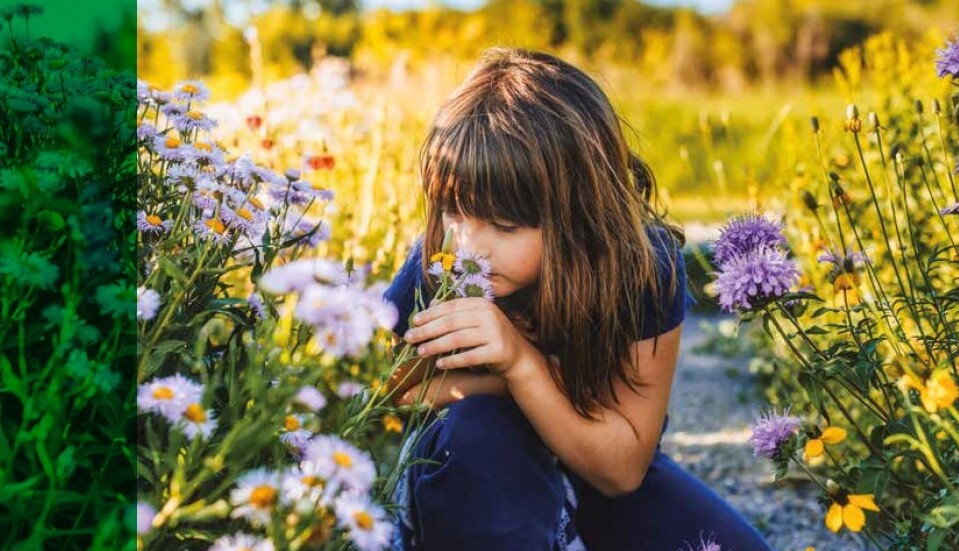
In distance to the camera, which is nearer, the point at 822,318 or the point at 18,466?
the point at 18,466

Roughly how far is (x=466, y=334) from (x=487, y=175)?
328mm

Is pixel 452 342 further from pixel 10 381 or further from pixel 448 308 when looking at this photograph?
pixel 10 381

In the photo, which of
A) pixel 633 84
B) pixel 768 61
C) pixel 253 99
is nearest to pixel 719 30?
pixel 768 61

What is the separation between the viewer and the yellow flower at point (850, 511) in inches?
56.8

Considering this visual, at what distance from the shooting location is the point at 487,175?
1.81 meters

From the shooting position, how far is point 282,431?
136 cm

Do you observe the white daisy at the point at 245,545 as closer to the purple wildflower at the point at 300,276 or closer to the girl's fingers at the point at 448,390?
the purple wildflower at the point at 300,276

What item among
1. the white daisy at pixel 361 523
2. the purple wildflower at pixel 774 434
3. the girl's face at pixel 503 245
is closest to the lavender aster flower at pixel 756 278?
the purple wildflower at pixel 774 434

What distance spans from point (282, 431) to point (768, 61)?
1305cm

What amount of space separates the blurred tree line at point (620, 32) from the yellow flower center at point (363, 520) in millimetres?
9804

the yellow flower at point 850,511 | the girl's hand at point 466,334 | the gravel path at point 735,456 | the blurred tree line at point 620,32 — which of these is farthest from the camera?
the blurred tree line at point 620,32

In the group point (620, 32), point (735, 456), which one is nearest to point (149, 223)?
point (735, 456)

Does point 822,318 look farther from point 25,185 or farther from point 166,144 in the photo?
point 25,185

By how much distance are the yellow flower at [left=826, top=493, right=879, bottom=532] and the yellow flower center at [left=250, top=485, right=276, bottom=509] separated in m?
0.73
